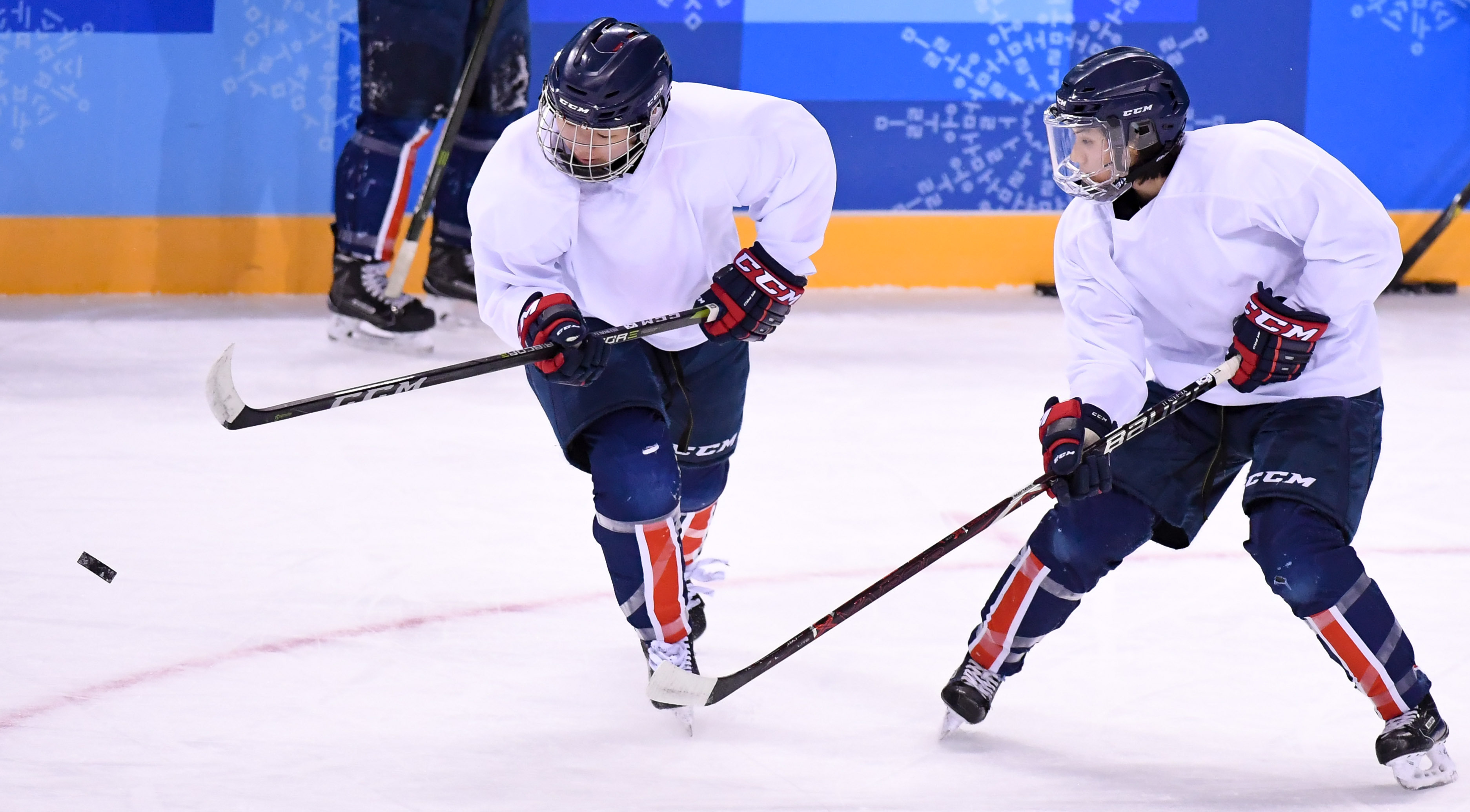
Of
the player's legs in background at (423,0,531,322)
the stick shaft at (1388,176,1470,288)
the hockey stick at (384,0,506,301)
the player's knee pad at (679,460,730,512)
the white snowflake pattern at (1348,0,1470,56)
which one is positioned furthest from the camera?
the white snowflake pattern at (1348,0,1470,56)

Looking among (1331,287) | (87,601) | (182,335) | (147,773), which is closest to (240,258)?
(182,335)

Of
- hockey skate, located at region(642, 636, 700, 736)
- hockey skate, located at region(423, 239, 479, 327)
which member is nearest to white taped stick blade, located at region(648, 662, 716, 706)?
hockey skate, located at region(642, 636, 700, 736)

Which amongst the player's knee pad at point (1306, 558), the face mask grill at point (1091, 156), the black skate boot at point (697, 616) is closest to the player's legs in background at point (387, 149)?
the black skate boot at point (697, 616)

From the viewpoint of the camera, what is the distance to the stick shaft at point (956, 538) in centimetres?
216

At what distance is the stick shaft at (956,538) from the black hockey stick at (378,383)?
44cm

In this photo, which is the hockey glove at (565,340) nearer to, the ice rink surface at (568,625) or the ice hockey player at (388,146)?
the ice rink surface at (568,625)

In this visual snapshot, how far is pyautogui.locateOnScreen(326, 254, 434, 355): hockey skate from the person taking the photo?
4.56 meters

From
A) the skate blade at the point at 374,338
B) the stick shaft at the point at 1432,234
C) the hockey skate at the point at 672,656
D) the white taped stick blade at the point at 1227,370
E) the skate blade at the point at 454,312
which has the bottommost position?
the skate blade at the point at 454,312

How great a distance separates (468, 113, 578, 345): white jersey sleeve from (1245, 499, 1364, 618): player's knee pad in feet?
3.17

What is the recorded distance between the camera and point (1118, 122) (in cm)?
215

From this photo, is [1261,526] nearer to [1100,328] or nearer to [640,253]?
[1100,328]

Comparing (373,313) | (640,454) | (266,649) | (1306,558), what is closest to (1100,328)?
(1306,558)

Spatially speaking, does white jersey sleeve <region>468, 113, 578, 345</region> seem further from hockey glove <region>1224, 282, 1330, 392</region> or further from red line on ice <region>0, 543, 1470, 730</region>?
hockey glove <region>1224, 282, 1330, 392</region>

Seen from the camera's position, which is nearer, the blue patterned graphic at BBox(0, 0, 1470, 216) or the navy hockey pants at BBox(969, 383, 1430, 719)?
the navy hockey pants at BBox(969, 383, 1430, 719)
